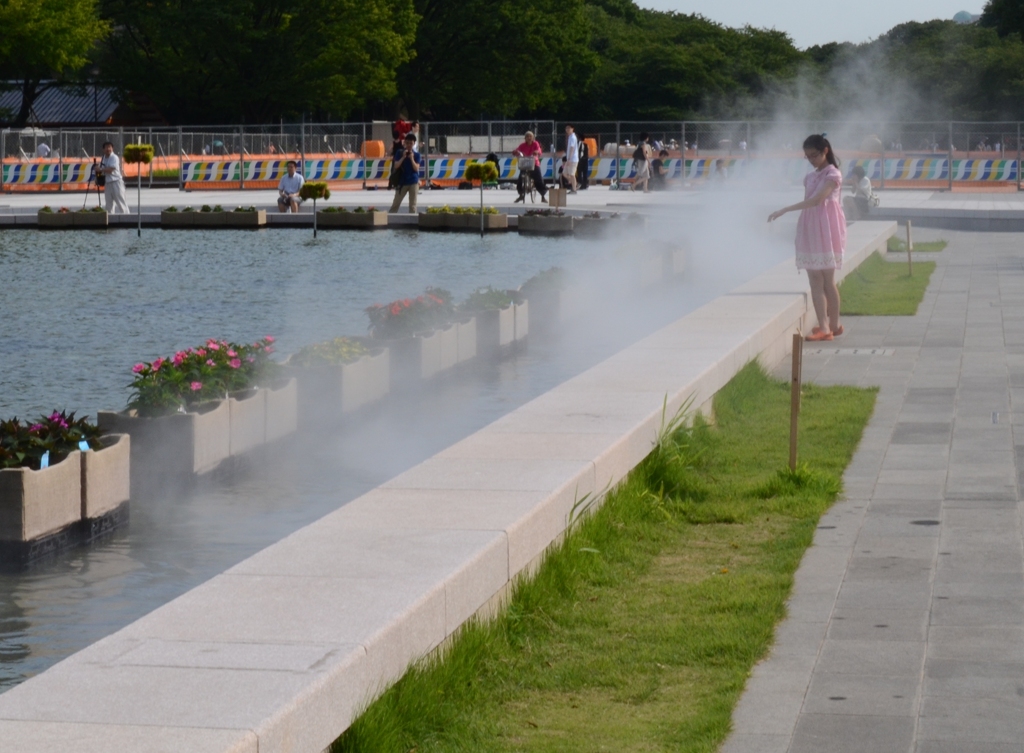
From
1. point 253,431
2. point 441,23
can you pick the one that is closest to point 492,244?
point 253,431

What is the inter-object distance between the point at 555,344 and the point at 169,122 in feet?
219

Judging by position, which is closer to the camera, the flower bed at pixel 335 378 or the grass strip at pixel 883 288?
the flower bed at pixel 335 378

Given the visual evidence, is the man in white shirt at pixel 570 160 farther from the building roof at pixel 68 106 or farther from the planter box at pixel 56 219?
the building roof at pixel 68 106

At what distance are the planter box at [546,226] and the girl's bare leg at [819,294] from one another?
15.3 m

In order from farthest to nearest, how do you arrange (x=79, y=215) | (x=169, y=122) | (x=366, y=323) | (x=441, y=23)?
(x=441, y=23) → (x=169, y=122) → (x=79, y=215) → (x=366, y=323)

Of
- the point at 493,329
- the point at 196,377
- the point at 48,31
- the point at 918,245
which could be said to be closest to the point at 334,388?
the point at 196,377

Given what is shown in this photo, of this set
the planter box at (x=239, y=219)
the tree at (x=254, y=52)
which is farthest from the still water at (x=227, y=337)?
the tree at (x=254, y=52)

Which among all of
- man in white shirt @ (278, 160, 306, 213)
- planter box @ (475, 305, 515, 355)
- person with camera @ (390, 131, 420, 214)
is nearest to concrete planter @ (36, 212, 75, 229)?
man in white shirt @ (278, 160, 306, 213)

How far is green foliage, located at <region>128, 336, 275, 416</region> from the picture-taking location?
345 inches

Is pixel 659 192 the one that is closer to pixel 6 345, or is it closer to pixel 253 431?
pixel 6 345

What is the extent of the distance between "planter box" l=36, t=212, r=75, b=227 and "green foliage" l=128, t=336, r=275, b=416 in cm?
2214

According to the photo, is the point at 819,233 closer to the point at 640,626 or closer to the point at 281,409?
the point at 281,409

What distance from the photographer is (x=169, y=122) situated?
78.0m

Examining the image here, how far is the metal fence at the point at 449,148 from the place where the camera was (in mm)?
46531
